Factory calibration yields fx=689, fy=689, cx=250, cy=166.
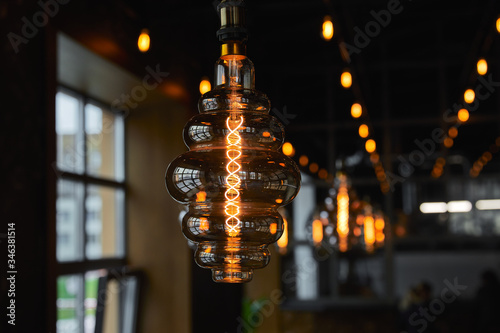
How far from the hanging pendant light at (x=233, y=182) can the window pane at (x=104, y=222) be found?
4415 millimetres

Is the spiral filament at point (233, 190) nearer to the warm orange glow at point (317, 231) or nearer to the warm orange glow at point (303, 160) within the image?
the warm orange glow at point (317, 231)

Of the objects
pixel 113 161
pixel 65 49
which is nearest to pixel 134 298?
pixel 113 161

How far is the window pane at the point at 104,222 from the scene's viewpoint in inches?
229

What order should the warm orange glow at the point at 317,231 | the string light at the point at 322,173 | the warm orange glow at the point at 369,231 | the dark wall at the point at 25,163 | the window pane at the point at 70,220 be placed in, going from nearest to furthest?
1. the dark wall at the point at 25,163
2. the window pane at the point at 70,220
3. the warm orange glow at the point at 317,231
4. the warm orange glow at the point at 369,231
5. the string light at the point at 322,173

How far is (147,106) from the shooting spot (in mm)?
6438

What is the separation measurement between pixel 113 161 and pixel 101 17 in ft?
6.77

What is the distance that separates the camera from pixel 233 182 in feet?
4.57

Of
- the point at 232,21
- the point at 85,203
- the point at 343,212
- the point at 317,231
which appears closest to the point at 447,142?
the point at 317,231

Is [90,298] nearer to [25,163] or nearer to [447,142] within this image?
[25,163]

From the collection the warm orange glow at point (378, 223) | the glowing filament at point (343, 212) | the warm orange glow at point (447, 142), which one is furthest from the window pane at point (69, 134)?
the warm orange glow at point (447, 142)

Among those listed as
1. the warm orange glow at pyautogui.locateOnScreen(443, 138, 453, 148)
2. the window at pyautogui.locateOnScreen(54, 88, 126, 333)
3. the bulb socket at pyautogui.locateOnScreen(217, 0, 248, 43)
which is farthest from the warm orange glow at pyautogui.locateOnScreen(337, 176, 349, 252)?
the bulb socket at pyautogui.locateOnScreen(217, 0, 248, 43)

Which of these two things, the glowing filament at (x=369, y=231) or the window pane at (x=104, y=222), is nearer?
the window pane at (x=104, y=222)

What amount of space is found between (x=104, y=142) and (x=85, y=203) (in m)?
0.71

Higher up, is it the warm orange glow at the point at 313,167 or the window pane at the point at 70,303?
the warm orange glow at the point at 313,167
